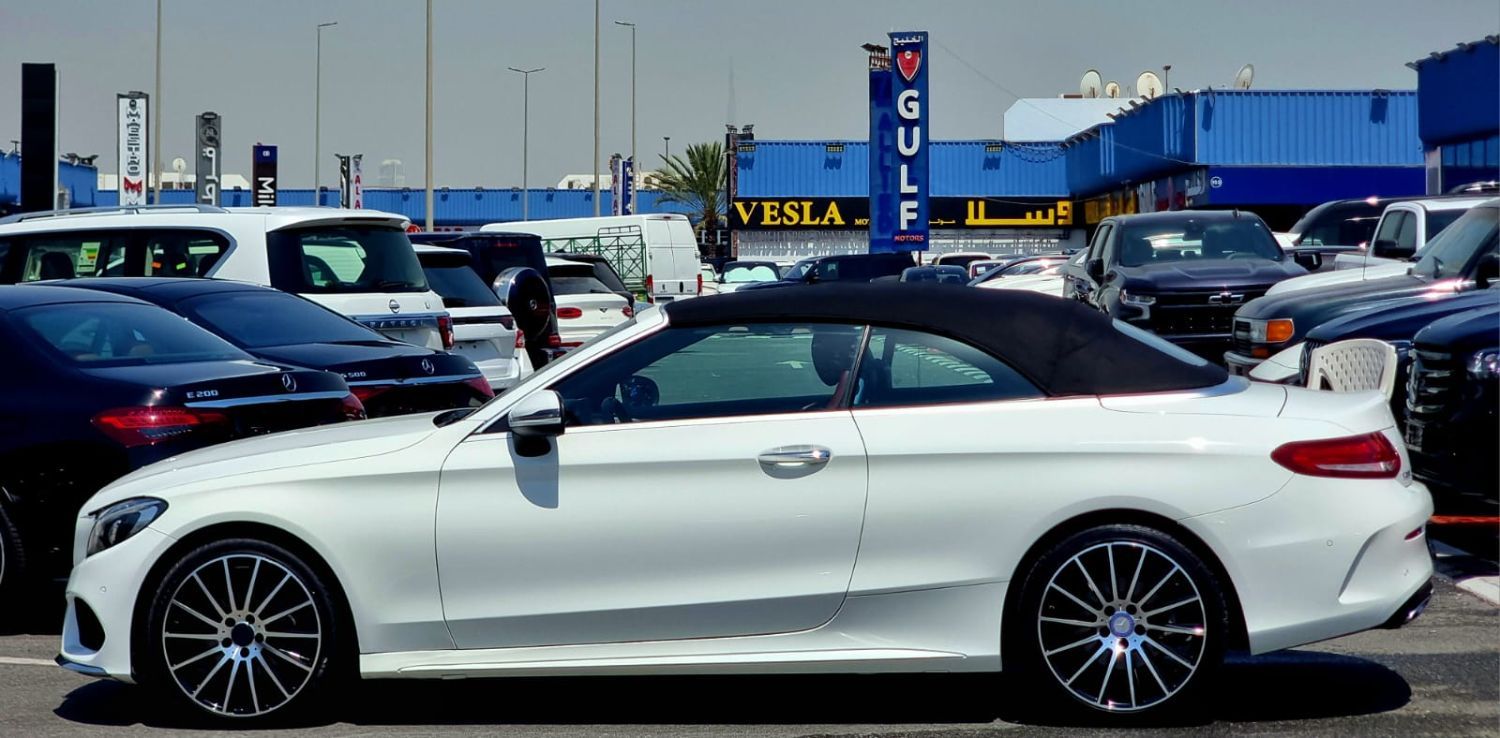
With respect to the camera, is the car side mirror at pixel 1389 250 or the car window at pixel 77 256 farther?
the car side mirror at pixel 1389 250

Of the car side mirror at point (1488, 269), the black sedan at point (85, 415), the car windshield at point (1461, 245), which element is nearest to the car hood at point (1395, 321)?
the car side mirror at point (1488, 269)

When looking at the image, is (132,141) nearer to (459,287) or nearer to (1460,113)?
(1460,113)

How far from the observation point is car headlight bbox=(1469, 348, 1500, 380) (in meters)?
8.54

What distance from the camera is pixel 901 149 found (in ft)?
157

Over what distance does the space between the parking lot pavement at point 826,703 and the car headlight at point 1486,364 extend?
7.06 feet

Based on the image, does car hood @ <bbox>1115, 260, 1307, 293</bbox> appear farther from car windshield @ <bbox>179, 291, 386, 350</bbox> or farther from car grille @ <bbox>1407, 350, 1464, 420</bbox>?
car windshield @ <bbox>179, 291, 386, 350</bbox>

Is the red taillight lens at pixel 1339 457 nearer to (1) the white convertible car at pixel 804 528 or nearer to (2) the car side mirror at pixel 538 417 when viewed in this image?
(1) the white convertible car at pixel 804 528

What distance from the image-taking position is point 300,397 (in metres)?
7.94

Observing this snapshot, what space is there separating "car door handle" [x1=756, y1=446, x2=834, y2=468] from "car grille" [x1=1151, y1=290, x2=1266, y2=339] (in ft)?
42.7

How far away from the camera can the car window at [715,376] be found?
572cm

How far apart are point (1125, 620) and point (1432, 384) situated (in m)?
4.25

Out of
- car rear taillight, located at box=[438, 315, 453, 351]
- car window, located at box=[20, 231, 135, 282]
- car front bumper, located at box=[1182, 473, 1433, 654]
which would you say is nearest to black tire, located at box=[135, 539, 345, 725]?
car front bumper, located at box=[1182, 473, 1433, 654]

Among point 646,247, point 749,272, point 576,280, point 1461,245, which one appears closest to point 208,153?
point 749,272

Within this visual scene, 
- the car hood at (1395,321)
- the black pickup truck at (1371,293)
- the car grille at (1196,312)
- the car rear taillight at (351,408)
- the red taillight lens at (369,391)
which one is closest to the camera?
the car rear taillight at (351,408)
